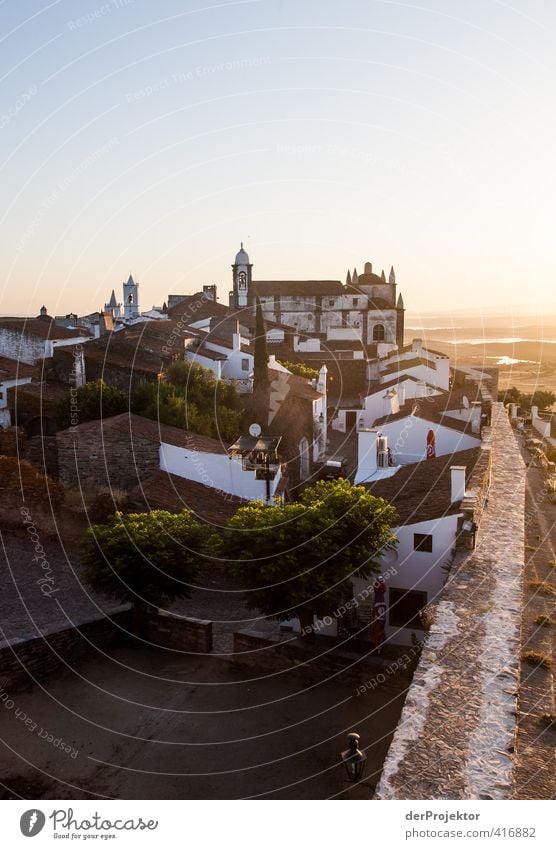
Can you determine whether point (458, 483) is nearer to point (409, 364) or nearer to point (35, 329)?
point (409, 364)

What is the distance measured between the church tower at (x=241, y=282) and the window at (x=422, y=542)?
58.0 metres

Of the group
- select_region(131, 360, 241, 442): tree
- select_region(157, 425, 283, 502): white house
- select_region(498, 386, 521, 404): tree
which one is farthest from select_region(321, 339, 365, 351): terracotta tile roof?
select_region(157, 425, 283, 502): white house

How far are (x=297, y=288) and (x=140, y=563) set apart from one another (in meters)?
60.8

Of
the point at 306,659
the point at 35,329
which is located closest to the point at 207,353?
the point at 35,329

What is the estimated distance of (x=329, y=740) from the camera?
11.2 meters

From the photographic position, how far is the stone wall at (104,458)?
74.9 ft

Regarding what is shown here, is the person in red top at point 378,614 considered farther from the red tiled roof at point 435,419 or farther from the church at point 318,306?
the church at point 318,306

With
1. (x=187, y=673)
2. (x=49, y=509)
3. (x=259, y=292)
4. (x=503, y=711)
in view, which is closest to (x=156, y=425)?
(x=49, y=509)

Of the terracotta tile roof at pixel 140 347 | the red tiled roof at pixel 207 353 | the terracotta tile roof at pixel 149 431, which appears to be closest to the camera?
the terracotta tile roof at pixel 149 431

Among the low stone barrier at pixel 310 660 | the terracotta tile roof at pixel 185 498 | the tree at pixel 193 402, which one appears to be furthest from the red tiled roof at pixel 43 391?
the low stone barrier at pixel 310 660

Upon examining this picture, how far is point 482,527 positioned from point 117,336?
90.9 feet

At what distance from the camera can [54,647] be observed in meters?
13.7
